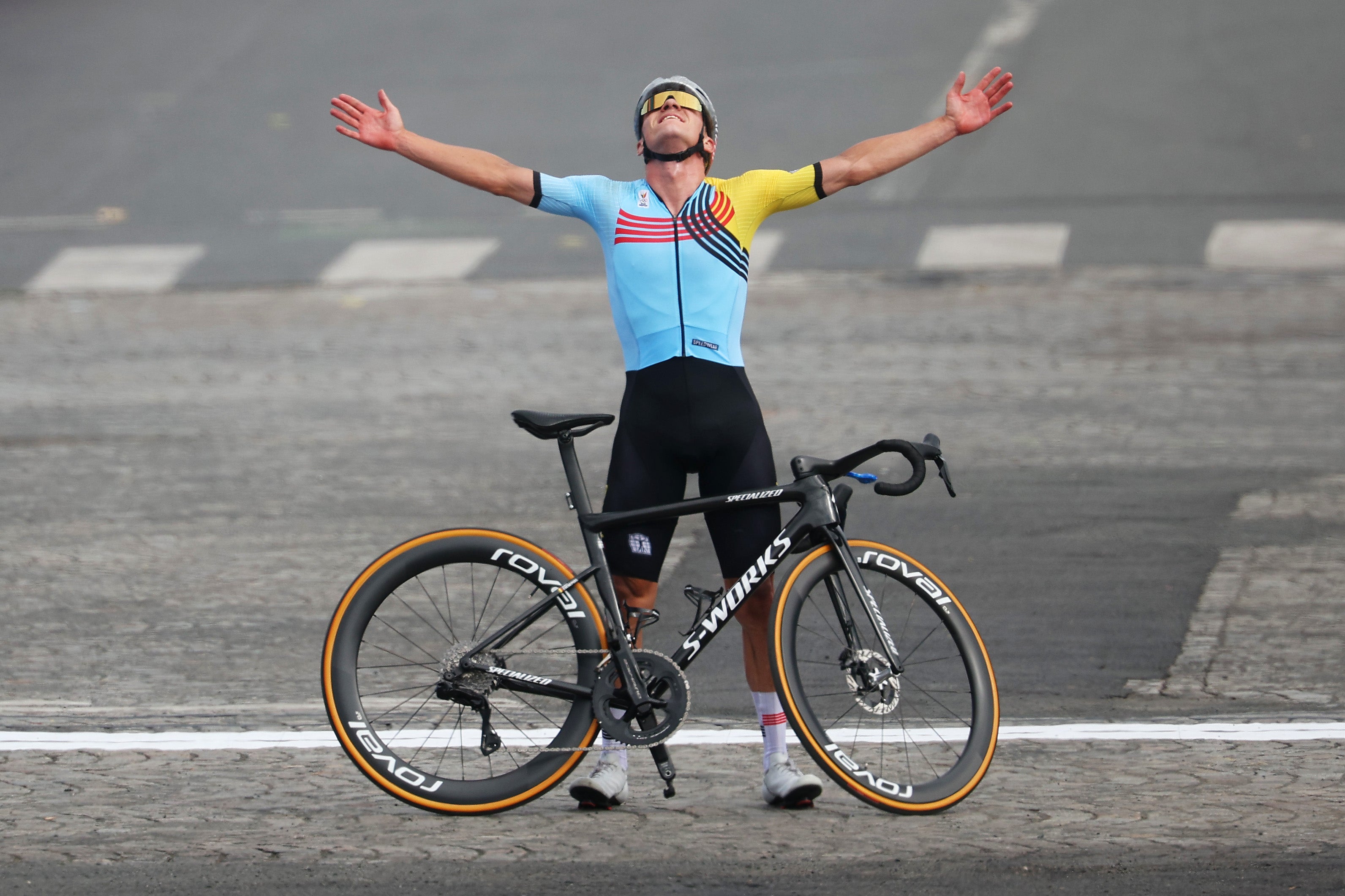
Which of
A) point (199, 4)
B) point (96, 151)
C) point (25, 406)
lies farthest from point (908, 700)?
point (199, 4)

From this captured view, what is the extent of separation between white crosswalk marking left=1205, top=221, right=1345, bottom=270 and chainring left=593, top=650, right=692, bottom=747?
9790 mm

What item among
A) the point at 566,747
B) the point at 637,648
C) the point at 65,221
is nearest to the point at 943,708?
the point at 637,648

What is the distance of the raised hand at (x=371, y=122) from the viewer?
519 centimetres

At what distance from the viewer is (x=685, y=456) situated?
5160mm

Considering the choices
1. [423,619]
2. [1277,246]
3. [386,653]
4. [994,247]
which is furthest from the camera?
[994,247]

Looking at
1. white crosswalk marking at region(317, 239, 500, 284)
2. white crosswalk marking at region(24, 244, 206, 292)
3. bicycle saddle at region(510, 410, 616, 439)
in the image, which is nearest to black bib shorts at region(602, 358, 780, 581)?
bicycle saddle at region(510, 410, 616, 439)

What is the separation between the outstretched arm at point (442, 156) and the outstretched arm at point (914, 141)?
934 millimetres

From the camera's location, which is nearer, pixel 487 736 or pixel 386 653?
pixel 487 736

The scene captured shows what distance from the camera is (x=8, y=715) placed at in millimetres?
6031

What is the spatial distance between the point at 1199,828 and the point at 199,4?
2133 cm

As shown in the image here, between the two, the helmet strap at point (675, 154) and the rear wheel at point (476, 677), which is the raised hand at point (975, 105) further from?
the rear wheel at point (476, 677)

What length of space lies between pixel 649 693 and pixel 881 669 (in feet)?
2.24

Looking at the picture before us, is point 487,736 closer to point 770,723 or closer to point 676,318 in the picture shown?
point 770,723

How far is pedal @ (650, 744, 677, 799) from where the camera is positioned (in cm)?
493
